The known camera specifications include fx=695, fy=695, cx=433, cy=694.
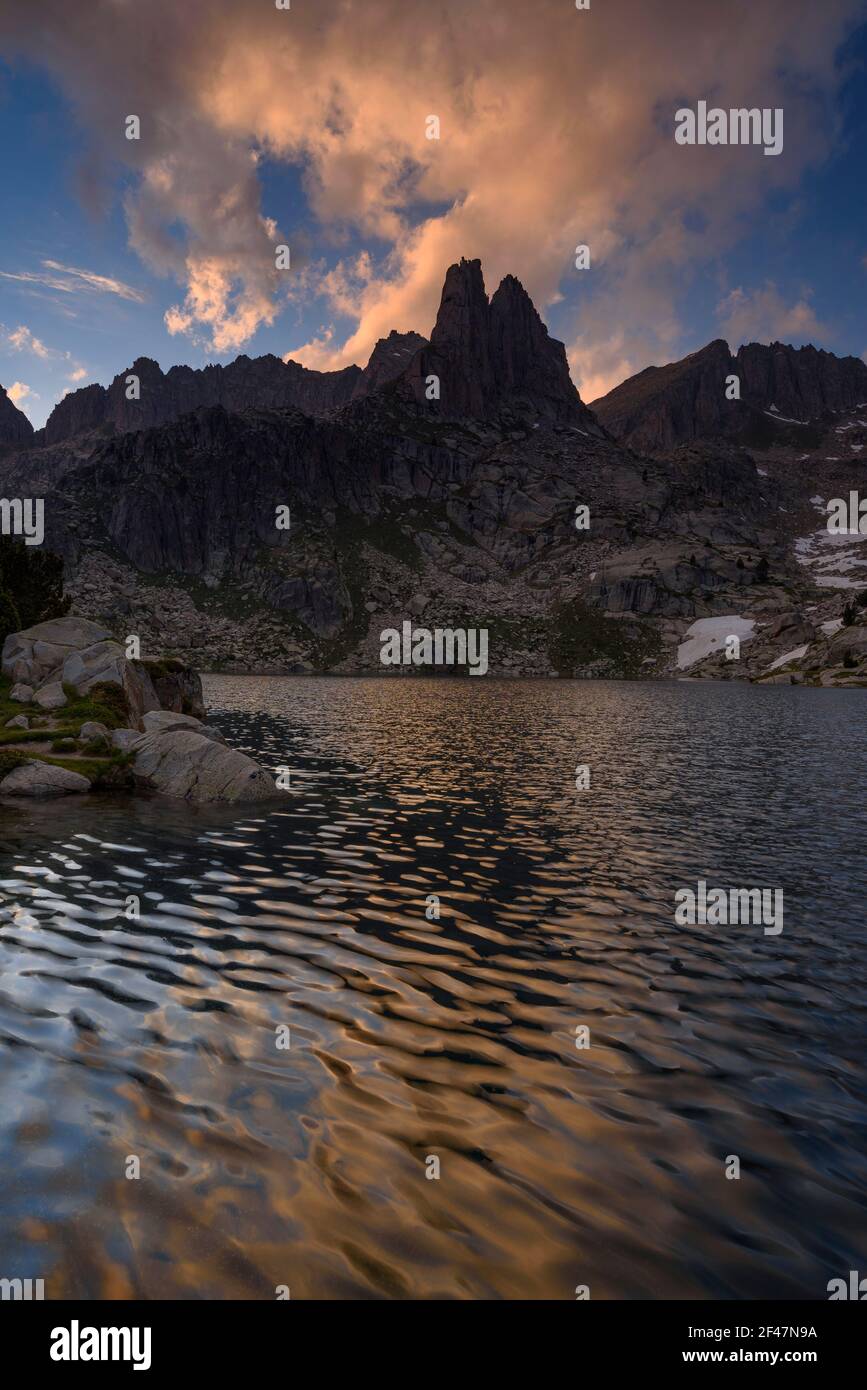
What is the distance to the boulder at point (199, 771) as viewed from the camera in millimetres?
28797

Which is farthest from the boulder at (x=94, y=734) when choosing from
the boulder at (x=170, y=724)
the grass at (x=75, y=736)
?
the boulder at (x=170, y=724)

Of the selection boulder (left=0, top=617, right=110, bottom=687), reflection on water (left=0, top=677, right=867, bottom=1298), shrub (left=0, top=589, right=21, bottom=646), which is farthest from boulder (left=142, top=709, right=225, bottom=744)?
shrub (left=0, top=589, right=21, bottom=646)

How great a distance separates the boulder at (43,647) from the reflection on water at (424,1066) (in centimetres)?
2178

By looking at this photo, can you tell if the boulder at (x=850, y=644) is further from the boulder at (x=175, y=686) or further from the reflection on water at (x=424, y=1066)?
the reflection on water at (x=424, y=1066)

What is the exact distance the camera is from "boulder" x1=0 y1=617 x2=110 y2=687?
4028 cm

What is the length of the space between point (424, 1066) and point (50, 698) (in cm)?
3466

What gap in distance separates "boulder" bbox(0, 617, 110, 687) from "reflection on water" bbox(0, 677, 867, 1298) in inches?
857

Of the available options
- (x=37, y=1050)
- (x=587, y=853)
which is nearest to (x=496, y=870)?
(x=587, y=853)

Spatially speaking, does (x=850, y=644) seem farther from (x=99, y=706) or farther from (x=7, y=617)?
(x=7, y=617)

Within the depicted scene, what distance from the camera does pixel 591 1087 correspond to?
9.18 meters

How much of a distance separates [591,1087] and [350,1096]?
3.16 metres

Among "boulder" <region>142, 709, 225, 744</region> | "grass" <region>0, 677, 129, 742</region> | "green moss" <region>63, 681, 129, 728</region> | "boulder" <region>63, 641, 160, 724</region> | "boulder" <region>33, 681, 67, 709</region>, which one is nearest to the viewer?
"boulder" <region>142, 709, 225, 744</region>

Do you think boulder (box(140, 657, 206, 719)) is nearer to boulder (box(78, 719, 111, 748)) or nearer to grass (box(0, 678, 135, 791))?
grass (box(0, 678, 135, 791))
